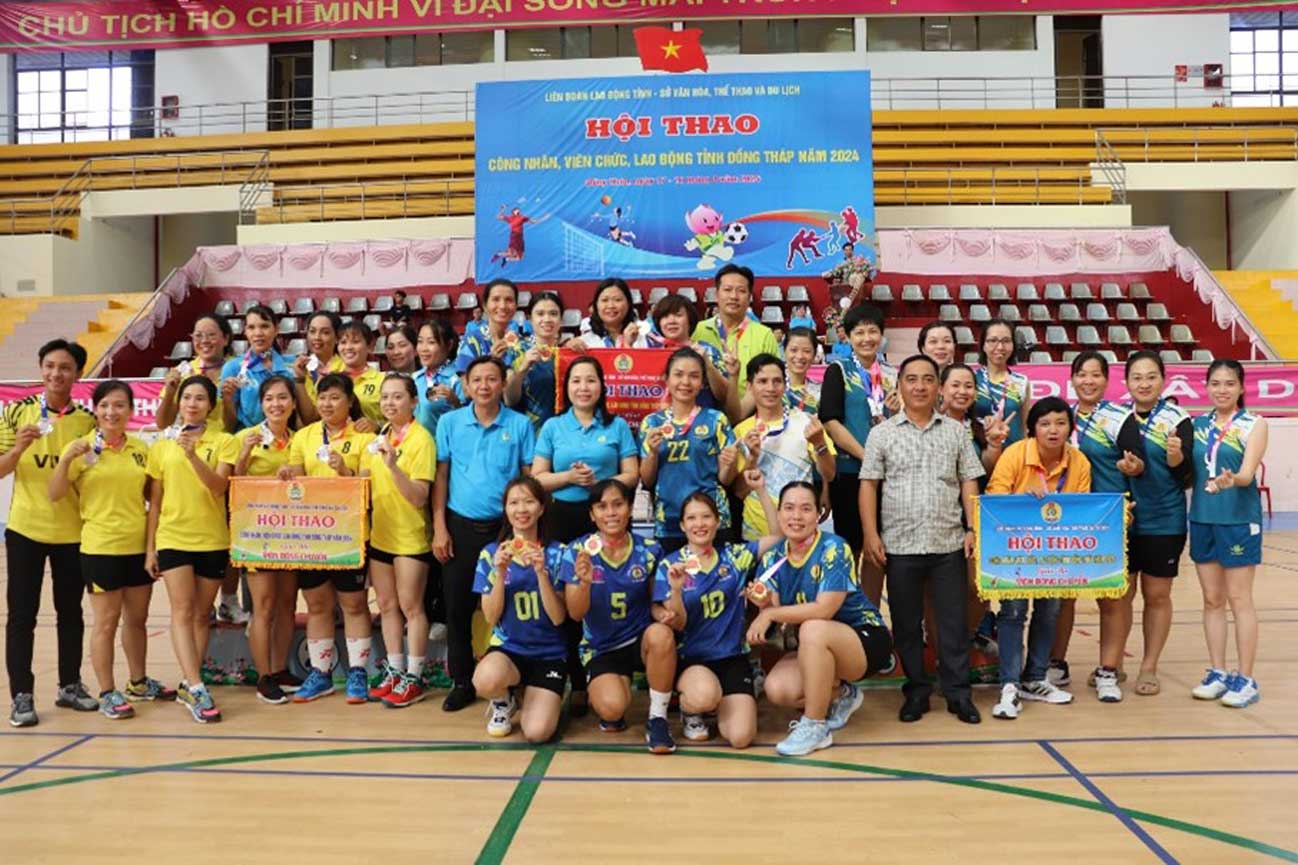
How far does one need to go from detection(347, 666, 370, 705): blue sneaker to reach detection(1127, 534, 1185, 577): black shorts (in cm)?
333

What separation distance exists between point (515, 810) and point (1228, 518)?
10.2 ft

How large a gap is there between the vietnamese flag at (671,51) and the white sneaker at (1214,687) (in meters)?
11.3

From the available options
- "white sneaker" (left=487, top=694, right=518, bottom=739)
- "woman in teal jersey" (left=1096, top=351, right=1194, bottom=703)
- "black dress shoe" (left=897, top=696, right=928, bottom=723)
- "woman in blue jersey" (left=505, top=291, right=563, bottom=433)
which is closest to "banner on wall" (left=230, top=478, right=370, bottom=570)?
"woman in blue jersey" (left=505, top=291, right=563, bottom=433)

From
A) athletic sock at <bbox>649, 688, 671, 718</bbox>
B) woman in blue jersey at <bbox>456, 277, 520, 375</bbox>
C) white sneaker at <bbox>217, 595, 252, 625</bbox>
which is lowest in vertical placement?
athletic sock at <bbox>649, 688, 671, 718</bbox>

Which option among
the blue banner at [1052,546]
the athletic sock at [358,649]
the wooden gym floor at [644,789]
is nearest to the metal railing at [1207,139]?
the blue banner at [1052,546]

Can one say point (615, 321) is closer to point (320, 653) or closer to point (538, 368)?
point (538, 368)

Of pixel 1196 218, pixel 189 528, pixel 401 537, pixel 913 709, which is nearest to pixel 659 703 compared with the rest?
pixel 913 709

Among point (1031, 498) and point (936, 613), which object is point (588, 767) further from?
point (1031, 498)

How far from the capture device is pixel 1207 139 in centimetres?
1636

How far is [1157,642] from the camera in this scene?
4.39 metres

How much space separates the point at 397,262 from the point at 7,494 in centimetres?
568

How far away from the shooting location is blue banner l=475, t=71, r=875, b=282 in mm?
12852

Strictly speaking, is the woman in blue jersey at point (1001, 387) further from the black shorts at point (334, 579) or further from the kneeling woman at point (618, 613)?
the black shorts at point (334, 579)

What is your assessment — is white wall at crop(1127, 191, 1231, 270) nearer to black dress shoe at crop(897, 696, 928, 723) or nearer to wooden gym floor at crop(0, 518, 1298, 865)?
wooden gym floor at crop(0, 518, 1298, 865)
